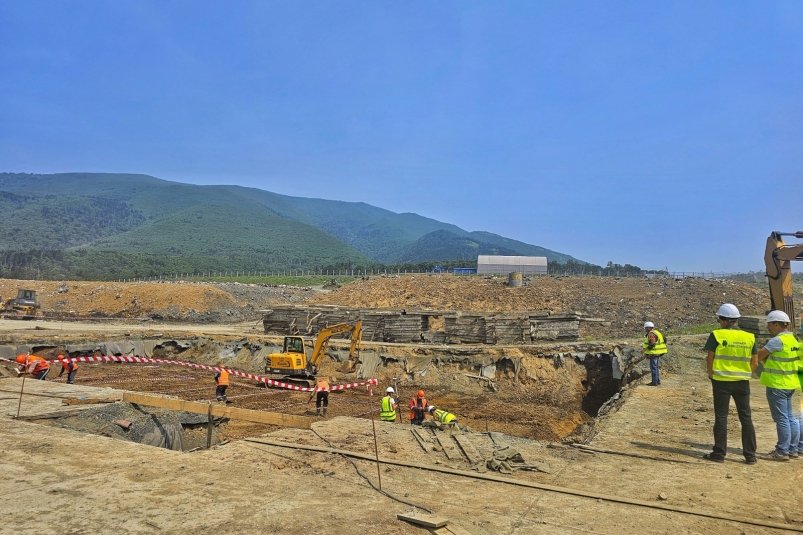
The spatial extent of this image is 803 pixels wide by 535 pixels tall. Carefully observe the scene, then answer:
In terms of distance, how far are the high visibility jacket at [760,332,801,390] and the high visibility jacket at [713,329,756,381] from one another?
1.08 feet

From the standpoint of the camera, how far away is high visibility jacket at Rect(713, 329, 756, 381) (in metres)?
6.35

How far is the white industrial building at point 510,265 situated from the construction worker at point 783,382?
51411 mm

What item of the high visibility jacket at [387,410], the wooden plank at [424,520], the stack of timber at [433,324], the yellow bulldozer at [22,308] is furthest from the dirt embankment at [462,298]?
the wooden plank at [424,520]

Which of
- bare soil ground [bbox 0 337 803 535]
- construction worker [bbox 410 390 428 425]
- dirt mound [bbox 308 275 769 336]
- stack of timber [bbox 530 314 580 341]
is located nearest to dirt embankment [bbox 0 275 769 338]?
dirt mound [bbox 308 275 769 336]

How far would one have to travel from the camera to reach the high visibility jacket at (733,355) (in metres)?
6.35

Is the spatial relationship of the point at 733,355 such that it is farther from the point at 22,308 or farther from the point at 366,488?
the point at 22,308

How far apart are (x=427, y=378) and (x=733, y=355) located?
15.5m

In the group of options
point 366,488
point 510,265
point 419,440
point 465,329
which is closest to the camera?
point 366,488

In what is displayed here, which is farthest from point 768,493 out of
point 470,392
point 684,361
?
point 470,392

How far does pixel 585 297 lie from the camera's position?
33.8 meters

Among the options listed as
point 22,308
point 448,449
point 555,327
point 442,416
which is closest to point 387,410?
point 442,416

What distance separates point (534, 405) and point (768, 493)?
1259cm

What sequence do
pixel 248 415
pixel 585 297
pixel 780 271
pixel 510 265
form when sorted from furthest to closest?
pixel 510 265 → pixel 585 297 → pixel 780 271 → pixel 248 415

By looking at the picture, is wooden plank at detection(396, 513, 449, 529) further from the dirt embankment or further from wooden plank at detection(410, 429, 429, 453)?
the dirt embankment
